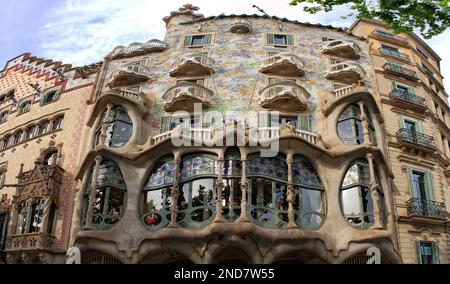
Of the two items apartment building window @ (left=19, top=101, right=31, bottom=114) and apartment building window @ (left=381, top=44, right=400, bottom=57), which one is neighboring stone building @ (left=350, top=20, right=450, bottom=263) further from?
apartment building window @ (left=19, top=101, right=31, bottom=114)

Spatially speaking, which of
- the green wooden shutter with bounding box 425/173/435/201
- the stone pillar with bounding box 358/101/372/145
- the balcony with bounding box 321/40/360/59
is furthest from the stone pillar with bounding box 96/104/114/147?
the green wooden shutter with bounding box 425/173/435/201

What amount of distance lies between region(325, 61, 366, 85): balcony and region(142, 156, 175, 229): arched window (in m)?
10.2

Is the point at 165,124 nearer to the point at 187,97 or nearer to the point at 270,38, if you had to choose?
the point at 187,97

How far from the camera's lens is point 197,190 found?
1722 cm

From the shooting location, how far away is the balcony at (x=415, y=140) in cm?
2000

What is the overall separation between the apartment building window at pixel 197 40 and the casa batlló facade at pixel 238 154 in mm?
88

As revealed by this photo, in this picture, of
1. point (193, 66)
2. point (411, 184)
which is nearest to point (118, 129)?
point (193, 66)

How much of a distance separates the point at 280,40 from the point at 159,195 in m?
12.7

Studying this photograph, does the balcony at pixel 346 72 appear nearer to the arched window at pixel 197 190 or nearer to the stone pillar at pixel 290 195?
the stone pillar at pixel 290 195

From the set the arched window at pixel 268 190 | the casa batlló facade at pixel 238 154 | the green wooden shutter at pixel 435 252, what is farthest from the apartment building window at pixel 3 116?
the green wooden shutter at pixel 435 252
